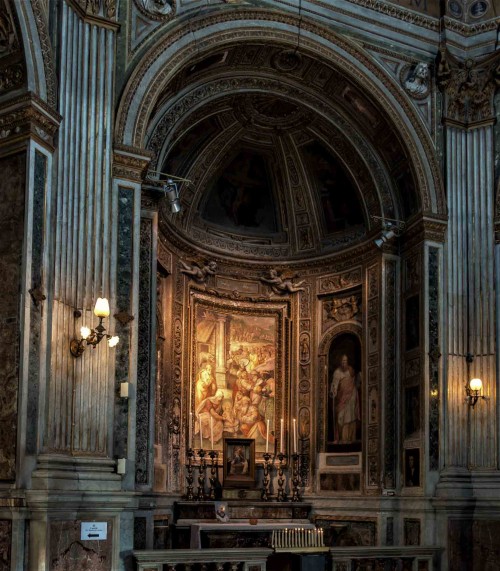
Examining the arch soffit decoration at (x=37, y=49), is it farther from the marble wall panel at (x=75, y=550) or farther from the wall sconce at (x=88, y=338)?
the marble wall panel at (x=75, y=550)

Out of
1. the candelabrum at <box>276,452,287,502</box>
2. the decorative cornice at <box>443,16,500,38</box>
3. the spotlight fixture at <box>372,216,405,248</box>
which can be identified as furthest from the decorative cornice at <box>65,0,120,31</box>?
the candelabrum at <box>276,452,287,502</box>

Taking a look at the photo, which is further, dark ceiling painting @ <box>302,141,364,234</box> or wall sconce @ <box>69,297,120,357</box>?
dark ceiling painting @ <box>302,141,364,234</box>

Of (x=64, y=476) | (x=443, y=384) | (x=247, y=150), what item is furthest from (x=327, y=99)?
(x=64, y=476)

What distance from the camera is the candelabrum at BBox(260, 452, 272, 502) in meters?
20.0

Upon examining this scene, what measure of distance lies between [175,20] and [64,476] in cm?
796

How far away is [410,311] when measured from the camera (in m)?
18.9

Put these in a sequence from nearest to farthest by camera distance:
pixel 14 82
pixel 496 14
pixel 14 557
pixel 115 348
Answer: pixel 14 557, pixel 14 82, pixel 115 348, pixel 496 14

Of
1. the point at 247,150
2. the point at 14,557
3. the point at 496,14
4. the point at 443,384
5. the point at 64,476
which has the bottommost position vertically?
the point at 14,557

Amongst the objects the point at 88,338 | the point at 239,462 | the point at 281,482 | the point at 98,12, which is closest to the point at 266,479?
the point at 281,482

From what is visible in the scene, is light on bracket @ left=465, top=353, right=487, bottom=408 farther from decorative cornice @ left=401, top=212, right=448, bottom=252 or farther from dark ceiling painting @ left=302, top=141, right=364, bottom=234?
dark ceiling painting @ left=302, top=141, right=364, bottom=234

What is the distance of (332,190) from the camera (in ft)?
69.5

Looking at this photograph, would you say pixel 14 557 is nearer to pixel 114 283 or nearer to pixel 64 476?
pixel 64 476

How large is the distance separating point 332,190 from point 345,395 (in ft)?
14.6

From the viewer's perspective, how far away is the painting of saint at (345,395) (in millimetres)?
20062
